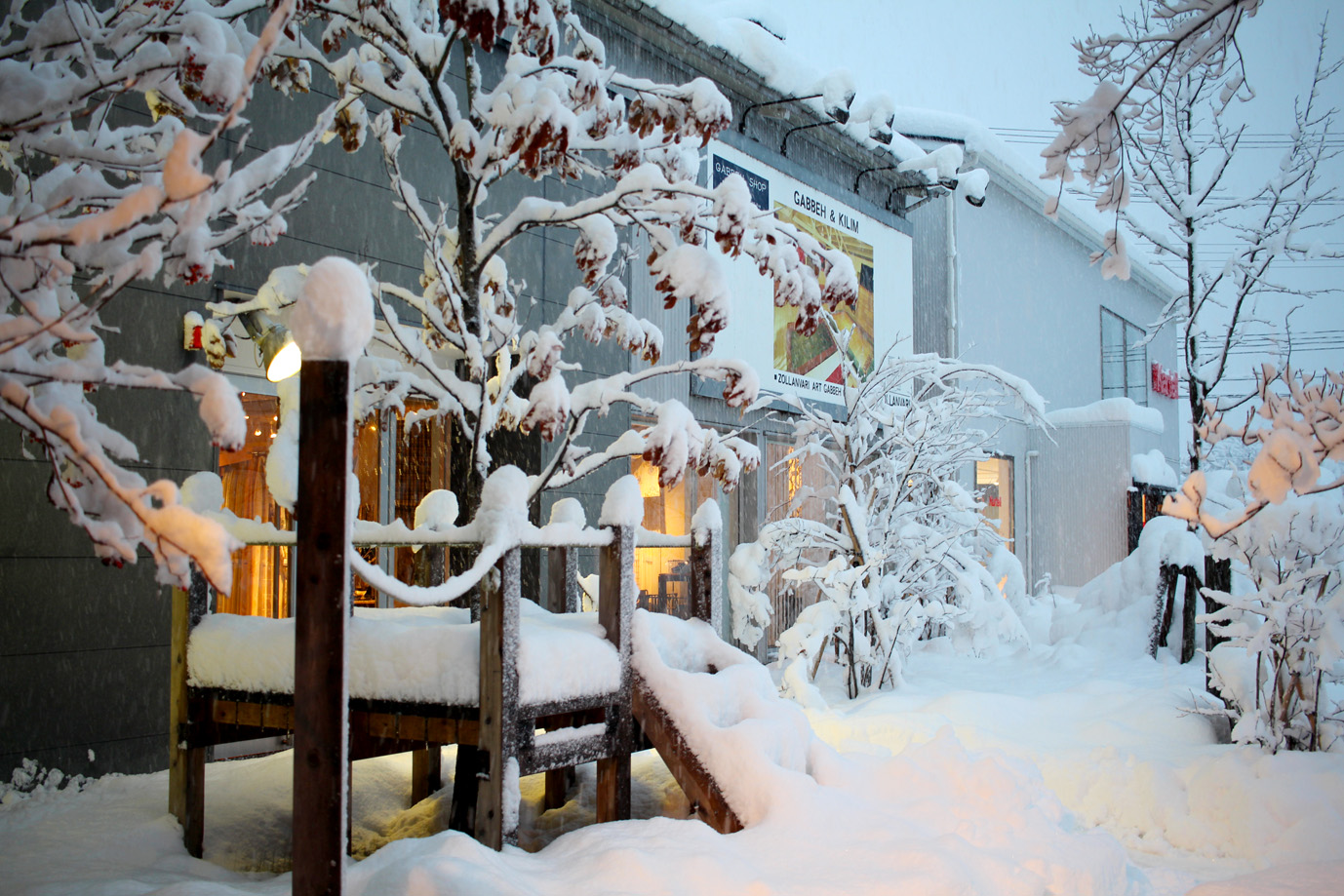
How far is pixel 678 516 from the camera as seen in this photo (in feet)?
44.3

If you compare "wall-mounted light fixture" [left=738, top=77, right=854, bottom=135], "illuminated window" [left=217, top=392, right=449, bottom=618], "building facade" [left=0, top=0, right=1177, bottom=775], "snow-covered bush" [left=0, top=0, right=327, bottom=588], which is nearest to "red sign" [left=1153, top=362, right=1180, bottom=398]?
"building facade" [left=0, top=0, right=1177, bottom=775]

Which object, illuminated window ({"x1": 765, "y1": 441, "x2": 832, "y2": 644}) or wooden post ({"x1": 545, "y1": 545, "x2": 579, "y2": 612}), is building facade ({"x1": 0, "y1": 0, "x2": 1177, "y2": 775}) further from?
wooden post ({"x1": 545, "y1": 545, "x2": 579, "y2": 612})

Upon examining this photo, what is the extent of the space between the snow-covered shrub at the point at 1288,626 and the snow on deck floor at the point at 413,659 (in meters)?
4.43

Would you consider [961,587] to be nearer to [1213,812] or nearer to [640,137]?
Answer: [1213,812]

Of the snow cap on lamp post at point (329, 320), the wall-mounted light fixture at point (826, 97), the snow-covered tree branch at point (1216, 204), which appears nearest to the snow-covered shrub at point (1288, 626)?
the snow-covered tree branch at point (1216, 204)

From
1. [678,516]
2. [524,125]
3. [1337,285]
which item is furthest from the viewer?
[678,516]

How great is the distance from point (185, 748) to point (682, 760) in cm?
228

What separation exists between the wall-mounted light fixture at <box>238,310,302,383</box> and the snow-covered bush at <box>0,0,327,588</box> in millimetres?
704

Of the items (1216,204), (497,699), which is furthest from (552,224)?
(1216,204)

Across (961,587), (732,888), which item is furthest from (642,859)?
(961,587)

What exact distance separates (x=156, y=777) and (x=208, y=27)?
4.64 metres

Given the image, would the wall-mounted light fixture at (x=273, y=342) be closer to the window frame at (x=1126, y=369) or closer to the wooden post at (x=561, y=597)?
the wooden post at (x=561, y=597)

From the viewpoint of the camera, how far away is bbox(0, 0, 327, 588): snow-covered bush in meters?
2.00

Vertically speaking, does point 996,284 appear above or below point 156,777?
above
